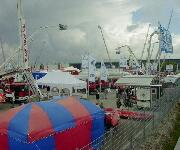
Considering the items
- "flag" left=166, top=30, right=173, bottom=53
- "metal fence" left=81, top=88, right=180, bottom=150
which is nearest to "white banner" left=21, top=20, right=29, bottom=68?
"flag" left=166, top=30, right=173, bottom=53

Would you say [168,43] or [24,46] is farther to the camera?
[168,43]

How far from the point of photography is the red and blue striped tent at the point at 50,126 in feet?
35.5

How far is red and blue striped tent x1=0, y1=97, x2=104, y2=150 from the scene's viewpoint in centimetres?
1083

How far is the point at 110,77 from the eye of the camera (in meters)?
59.1

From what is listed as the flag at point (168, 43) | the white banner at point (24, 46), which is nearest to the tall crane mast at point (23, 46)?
the white banner at point (24, 46)

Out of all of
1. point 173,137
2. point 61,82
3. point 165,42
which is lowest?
point 173,137

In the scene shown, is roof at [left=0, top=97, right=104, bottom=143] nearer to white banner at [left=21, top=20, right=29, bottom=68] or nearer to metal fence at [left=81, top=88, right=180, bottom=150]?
metal fence at [left=81, top=88, right=180, bottom=150]

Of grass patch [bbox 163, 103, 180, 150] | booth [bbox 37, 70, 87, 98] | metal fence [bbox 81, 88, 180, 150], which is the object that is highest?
booth [bbox 37, 70, 87, 98]

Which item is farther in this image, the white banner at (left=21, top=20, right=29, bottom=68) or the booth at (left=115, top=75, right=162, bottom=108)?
the white banner at (left=21, top=20, right=29, bottom=68)

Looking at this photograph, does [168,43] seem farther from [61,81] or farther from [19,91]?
[19,91]

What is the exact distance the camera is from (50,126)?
11.5 m

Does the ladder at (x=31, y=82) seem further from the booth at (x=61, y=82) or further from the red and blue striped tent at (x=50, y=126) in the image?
the red and blue striped tent at (x=50, y=126)


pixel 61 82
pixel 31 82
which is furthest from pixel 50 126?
pixel 31 82

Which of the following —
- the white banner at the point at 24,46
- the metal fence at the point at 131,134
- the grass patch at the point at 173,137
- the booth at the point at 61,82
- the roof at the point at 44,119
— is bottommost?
the grass patch at the point at 173,137
